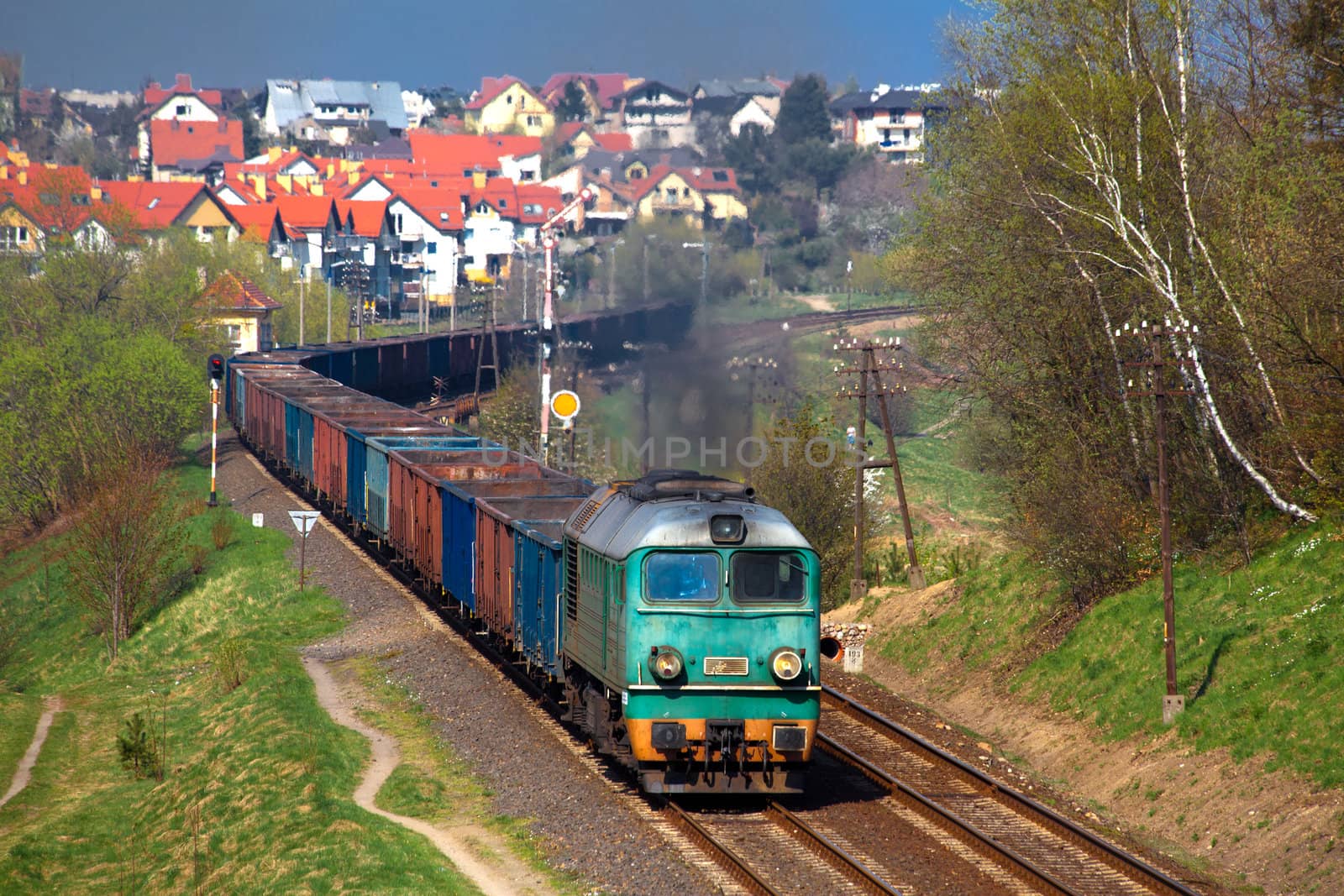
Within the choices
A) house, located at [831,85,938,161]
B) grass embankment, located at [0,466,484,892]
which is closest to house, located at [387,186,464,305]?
house, located at [831,85,938,161]

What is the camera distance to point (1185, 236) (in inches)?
1120

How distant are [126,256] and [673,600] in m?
70.9

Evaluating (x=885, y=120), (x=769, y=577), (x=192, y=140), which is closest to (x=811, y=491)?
(x=769, y=577)

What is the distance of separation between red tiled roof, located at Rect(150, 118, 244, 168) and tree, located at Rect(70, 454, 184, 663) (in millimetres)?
159575

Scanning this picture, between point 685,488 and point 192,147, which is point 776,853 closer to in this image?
point 685,488

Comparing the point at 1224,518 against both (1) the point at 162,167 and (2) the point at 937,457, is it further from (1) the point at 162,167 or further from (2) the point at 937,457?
(1) the point at 162,167

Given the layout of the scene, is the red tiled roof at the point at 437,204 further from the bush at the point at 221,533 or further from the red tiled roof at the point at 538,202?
the bush at the point at 221,533

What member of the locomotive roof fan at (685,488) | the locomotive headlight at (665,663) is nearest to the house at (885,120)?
the locomotive roof fan at (685,488)

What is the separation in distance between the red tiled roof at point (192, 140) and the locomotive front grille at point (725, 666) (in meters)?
186

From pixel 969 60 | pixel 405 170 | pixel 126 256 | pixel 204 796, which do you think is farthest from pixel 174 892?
pixel 405 170

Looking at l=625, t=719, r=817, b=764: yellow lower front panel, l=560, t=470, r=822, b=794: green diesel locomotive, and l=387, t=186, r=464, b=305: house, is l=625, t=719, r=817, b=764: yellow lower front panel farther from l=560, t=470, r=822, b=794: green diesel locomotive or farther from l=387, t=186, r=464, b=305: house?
l=387, t=186, r=464, b=305: house

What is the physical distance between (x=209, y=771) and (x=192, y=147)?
185181mm

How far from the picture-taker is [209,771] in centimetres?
2380

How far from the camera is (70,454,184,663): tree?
39.6 meters
